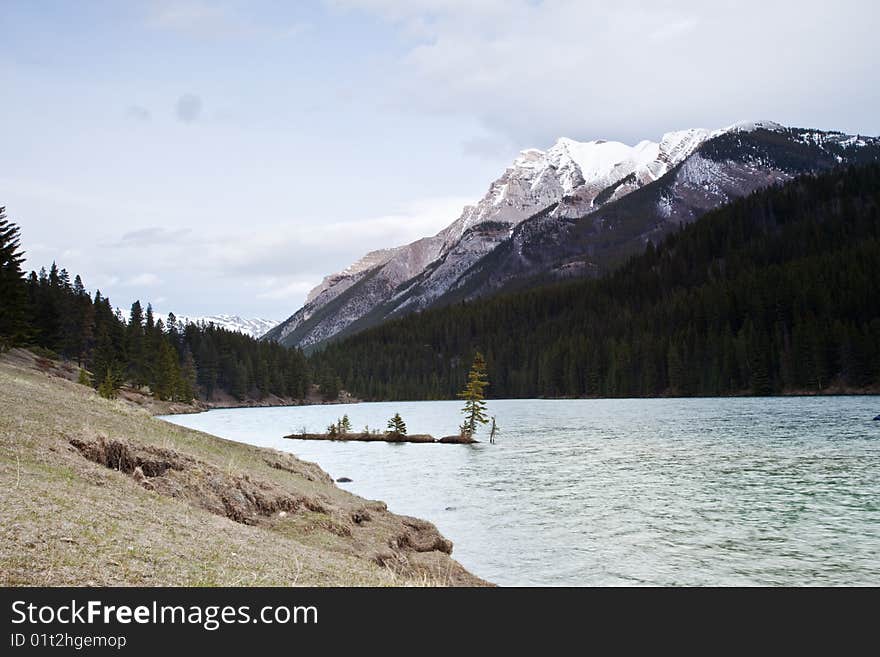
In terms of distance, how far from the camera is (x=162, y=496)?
20734mm

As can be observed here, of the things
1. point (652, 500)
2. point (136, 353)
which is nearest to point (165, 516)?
point (652, 500)

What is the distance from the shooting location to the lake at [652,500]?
25.7 m

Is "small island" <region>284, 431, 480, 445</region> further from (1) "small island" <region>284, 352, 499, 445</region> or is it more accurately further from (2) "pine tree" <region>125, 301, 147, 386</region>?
(2) "pine tree" <region>125, 301, 147, 386</region>

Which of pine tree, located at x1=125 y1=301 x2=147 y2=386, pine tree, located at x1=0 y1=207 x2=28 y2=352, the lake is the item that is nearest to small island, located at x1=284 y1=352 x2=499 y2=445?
the lake

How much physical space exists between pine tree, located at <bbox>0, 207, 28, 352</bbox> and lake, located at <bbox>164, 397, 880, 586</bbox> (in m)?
33.9

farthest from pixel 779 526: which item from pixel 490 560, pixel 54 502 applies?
pixel 54 502

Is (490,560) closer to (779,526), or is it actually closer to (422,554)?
(422,554)

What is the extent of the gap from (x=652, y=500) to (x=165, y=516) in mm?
28553

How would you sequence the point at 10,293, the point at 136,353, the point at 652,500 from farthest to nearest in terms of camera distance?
the point at 136,353
the point at 10,293
the point at 652,500

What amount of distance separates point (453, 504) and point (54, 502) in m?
27.2

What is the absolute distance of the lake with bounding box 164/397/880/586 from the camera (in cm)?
2569

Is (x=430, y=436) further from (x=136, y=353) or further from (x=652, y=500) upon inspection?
(x=136, y=353)

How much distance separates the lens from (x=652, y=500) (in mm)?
38406

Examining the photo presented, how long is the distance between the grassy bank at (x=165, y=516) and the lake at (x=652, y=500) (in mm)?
5291
